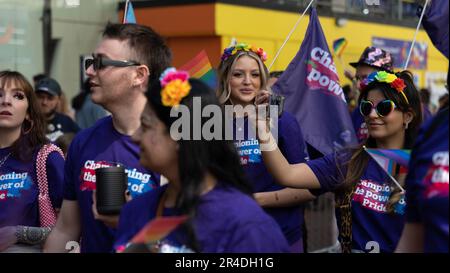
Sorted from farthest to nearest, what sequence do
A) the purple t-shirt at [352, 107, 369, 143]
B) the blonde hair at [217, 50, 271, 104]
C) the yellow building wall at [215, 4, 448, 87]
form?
1. the yellow building wall at [215, 4, 448, 87]
2. the purple t-shirt at [352, 107, 369, 143]
3. the blonde hair at [217, 50, 271, 104]

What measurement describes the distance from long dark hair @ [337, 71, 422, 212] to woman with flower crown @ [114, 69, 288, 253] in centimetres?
173

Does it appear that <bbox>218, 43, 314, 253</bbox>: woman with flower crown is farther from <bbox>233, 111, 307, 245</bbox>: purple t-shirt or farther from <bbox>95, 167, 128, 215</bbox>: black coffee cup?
<bbox>95, 167, 128, 215</bbox>: black coffee cup

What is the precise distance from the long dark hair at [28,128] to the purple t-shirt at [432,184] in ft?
9.88

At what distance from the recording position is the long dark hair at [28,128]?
5727 mm

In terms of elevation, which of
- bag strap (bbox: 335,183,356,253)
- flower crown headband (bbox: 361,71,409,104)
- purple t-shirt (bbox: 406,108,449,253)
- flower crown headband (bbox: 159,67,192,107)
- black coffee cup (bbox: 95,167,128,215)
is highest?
flower crown headband (bbox: 159,67,192,107)

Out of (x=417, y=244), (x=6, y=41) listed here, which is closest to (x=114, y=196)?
(x=417, y=244)

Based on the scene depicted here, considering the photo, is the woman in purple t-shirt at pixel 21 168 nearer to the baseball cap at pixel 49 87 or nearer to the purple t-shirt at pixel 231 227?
the purple t-shirt at pixel 231 227

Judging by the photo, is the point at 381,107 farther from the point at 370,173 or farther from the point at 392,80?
the point at 370,173

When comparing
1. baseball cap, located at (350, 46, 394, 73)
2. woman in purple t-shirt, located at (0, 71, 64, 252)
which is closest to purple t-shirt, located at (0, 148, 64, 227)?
woman in purple t-shirt, located at (0, 71, 64, 252)

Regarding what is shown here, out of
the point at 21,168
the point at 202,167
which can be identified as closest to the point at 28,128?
the point at 21,168

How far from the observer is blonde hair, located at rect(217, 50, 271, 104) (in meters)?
6.11

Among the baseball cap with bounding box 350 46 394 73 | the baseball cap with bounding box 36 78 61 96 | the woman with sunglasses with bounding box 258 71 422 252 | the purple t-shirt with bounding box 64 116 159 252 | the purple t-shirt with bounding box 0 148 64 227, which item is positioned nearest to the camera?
the purple t-shirt with bounding box 64 116 159 252

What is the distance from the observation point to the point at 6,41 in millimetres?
14633

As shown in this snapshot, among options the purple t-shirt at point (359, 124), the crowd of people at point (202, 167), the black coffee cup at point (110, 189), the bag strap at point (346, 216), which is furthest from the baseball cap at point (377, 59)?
the black coffee cup at point (110, 189)
